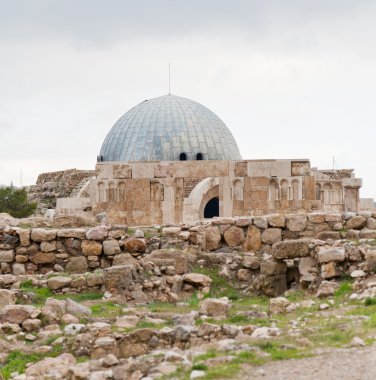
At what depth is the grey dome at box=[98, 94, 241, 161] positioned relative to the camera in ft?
116

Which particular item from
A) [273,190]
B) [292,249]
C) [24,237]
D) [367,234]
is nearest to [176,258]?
[292,249]

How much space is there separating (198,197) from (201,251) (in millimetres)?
8389

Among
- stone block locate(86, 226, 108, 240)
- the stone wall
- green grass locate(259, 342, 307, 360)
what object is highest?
the stone wall

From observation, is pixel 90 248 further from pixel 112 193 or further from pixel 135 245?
pixel 112 193

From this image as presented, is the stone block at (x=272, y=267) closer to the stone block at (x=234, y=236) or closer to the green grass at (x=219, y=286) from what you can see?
the green grass at (x=219, y=286)

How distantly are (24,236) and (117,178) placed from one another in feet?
25.4

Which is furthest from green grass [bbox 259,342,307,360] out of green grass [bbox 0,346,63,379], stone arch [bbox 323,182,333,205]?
stone arch [bbox 323,182,333,205]

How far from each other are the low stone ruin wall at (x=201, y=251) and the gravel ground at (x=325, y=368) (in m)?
3.82

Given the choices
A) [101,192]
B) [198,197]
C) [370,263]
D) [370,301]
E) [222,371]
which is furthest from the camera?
[198,197]

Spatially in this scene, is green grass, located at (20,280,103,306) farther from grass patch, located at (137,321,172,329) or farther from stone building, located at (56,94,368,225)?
stone building, located at (56,94,368,225)

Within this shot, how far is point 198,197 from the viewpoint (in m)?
19.4

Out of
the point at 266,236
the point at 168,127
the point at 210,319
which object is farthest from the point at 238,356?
the point at 168,127

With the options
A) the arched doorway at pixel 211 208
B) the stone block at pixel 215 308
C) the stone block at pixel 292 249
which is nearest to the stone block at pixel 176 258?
the stone block at pixel 292 249

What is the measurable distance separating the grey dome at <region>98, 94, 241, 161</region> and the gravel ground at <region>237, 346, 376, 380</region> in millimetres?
28921
